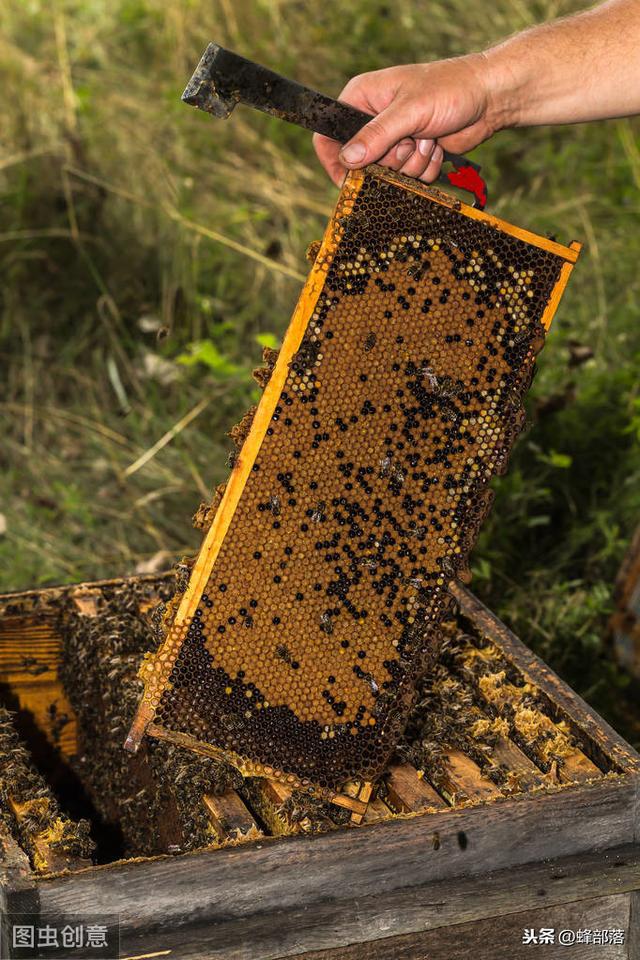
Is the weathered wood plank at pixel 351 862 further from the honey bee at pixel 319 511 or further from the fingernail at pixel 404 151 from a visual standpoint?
the fingernail at pixel 404 151

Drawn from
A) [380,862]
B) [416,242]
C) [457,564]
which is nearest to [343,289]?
[416,242]

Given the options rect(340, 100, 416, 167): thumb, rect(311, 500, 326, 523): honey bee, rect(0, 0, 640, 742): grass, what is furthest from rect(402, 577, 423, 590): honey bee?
rect(0, 0, 640, 742): grass

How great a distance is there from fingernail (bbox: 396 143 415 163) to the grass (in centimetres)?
212

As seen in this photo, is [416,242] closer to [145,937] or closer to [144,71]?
[145,937]

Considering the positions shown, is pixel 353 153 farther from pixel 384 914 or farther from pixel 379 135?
pixel 384 914

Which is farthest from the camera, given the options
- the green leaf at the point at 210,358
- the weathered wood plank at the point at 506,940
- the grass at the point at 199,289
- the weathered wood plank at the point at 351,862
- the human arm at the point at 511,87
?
the green leaf at the point at 210,358

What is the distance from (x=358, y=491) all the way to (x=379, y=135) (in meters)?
0.71

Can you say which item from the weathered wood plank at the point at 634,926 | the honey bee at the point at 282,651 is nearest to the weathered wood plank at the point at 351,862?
the weathered wood plank at the point at 634,926

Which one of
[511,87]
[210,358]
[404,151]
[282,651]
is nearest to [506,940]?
[282,651]

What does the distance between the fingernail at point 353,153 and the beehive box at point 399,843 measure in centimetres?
122

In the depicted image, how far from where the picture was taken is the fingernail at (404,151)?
2398mm

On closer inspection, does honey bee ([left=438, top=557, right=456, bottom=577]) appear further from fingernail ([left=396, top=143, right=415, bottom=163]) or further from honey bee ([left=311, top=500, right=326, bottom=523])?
fingernail ([left=396, top=143, right=415, bottom=163])

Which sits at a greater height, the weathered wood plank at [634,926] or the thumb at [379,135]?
the thumb at [379,135]

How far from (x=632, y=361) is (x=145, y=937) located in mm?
4264
